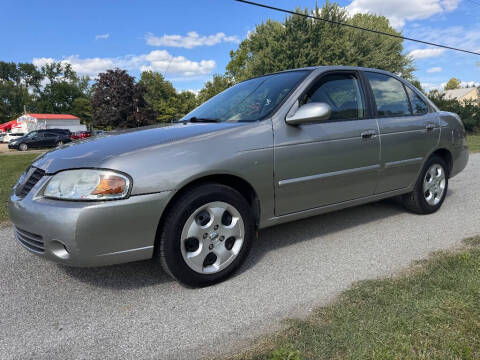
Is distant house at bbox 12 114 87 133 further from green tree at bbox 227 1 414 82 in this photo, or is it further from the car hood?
the car hood

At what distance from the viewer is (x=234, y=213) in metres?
2.71

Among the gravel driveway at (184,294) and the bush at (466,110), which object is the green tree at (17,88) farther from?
the gravel driveway at (184,294)

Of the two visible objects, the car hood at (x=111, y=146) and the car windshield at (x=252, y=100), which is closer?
the car hood at (x=111, y=146)

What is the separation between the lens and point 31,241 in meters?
2.44

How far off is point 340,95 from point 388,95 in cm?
77

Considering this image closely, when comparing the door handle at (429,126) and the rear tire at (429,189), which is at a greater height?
the door handle at (429,126)

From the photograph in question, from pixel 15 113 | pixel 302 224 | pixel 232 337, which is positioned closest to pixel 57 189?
pixel 232 337

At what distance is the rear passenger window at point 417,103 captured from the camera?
415 centimetres

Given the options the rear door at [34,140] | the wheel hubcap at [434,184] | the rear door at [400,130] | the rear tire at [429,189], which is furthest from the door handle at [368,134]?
the rear door at [34,140]

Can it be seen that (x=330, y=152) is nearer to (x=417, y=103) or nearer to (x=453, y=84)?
(x=417, y=103)

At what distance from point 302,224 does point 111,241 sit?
236 centimetres

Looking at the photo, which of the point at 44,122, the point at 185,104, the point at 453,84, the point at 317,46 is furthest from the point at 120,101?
the point at 453,84

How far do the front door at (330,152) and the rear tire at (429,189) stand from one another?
0.92m

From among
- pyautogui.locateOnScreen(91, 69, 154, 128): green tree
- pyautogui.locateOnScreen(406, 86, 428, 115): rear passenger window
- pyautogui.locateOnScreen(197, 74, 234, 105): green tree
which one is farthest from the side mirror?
pyautogui.locateOnScreen(197, 74, 234, 105): green tree
